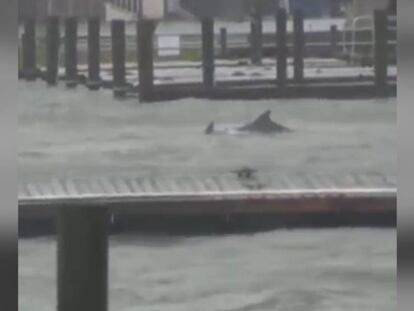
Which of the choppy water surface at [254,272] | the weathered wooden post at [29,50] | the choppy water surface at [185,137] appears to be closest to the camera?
the weathered wooden post at [29,50]

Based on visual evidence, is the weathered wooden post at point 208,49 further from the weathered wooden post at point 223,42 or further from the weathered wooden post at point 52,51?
the weathered wooden post at point 52,51

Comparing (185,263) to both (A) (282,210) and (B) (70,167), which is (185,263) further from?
(B) (70,167)

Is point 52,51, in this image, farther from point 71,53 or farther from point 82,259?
point 82,259

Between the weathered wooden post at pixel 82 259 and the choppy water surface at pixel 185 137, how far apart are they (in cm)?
13

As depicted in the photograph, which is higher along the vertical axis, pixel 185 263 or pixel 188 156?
pixel 188 156

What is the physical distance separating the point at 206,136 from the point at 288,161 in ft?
0.40

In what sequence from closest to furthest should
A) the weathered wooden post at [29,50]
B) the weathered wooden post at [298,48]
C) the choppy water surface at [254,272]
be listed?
the weathered wooden post at [29,50]
the weathered wooden post at [298,48]
the choppy water surface at [254,272]

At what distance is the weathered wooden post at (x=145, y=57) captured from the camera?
3.81 ft

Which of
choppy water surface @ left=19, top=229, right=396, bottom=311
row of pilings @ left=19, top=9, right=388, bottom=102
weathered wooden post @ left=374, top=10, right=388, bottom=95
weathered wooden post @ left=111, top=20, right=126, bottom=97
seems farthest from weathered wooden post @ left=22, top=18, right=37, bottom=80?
choppy water surface @ left=19, top=229, right=396, bottom=311

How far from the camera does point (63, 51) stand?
1.17 metres

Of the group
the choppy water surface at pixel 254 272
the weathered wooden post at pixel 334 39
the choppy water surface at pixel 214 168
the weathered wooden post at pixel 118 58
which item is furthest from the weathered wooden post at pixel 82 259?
the choppy water surface at pixel 254 272

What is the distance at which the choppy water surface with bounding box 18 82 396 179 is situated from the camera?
1.30 meters

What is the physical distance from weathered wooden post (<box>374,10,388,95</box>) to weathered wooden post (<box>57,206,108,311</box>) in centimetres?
32

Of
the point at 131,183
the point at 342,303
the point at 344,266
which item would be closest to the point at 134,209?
the point at 131,183
